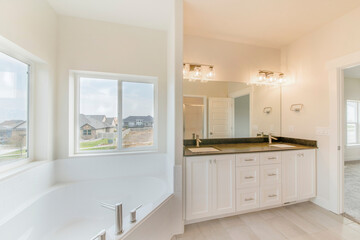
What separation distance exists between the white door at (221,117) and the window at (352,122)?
4395 mm

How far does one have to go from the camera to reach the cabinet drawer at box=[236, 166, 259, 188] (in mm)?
1811

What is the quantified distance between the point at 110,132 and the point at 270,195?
249cm

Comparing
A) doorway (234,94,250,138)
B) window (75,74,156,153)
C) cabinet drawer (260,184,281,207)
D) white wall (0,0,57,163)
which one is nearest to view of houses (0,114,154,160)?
window (75,74,156,153)

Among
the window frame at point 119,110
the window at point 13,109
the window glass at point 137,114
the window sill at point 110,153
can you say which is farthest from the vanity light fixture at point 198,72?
the window at point 13,109

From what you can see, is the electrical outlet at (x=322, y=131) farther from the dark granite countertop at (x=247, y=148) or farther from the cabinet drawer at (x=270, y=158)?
the cabinet drawer at (x=270, y=158)

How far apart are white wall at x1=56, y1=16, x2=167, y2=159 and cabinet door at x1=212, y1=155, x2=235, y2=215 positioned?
2.99ft

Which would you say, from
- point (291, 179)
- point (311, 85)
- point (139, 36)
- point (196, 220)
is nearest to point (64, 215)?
point (196, 220)

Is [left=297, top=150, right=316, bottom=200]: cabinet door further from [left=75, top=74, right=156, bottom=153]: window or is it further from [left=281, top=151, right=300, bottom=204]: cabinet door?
[left=75, top=74, right=156, bottom=153]: window

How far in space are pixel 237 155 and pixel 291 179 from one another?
983 millimetres

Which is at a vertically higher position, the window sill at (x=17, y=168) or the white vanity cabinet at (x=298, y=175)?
the window sill at (x=17, y=168)

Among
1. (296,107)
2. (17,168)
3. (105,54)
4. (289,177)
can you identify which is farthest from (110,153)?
(296,107)

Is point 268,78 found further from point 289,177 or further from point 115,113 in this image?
point 115,113

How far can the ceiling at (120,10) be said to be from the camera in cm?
172

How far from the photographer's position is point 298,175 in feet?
6.81
